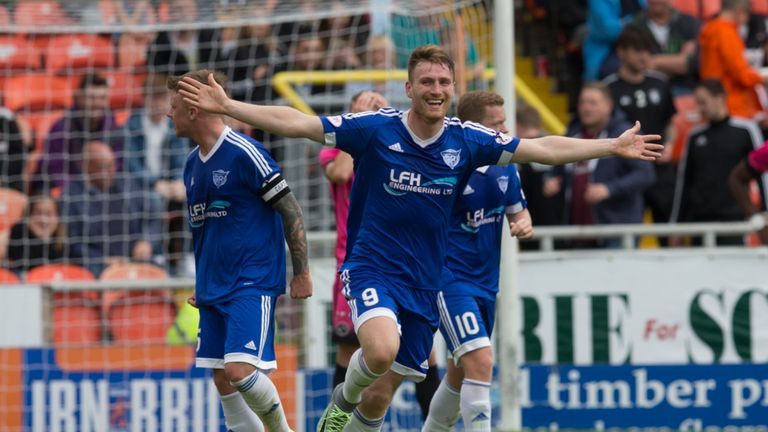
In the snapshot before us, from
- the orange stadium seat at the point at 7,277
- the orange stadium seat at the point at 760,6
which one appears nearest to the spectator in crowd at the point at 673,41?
the orange stadium seat at the point at 760,6

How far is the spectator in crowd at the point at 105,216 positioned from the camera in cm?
1207

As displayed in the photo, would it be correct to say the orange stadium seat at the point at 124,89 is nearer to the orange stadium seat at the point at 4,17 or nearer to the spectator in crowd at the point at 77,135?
the spectator in crowd at the point at 77,135

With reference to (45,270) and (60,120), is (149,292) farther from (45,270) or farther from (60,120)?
(60,120)

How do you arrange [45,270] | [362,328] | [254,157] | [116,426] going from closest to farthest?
[362,328] < [254,157] < [116,426] < [45,270]

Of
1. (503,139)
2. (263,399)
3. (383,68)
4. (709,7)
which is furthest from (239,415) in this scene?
(709,7)

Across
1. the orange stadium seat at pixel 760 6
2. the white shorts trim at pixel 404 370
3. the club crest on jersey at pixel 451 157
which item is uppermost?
the orange stadium seat at pixel 760 6

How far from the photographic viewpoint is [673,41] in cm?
1423

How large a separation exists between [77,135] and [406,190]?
600cm

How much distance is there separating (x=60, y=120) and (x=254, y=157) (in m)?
5.46

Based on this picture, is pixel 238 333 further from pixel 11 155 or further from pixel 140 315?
pixel 11 155

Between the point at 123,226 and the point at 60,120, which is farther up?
the point at 60,120

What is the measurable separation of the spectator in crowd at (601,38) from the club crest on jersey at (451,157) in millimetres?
6349

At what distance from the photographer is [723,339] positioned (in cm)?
1142

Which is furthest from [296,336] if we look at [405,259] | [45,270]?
[405,259]
